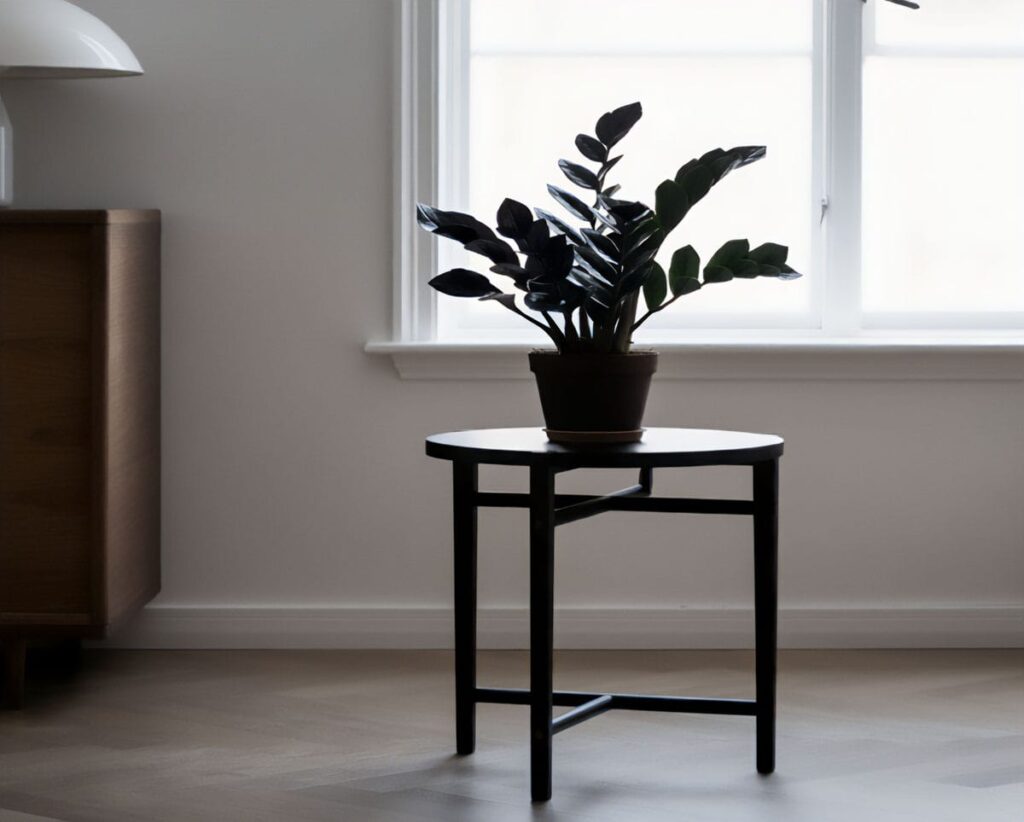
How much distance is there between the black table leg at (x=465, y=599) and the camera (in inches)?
103

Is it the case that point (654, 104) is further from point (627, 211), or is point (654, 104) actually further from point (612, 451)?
point (612, 451)

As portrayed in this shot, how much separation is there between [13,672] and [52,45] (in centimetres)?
132

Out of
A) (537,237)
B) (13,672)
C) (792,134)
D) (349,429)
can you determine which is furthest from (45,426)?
(792,134)

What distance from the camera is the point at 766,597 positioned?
253 cm

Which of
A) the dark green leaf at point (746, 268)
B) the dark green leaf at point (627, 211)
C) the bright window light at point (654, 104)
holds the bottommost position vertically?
the dark green leaf at point (746, 268)

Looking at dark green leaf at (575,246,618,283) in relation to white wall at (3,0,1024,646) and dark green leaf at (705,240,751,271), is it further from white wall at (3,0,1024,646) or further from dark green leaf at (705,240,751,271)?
white wall at (3,0,1024,646)

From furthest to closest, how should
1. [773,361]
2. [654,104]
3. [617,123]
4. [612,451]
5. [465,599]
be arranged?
1. [654,104]
2. [773,361]
3. [465,599]
4. [617,123]
5. [612,451]

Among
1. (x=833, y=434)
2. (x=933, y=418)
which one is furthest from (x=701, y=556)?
(x=933, y=418)

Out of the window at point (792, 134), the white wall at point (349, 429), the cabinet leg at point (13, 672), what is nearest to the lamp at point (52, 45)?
the white wall at point (349, 429)

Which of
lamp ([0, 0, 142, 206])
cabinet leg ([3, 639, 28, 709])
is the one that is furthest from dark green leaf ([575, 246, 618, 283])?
cabinet leg ([3, 639, 28, 709])

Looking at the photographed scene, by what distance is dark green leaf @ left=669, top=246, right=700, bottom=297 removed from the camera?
2.46m

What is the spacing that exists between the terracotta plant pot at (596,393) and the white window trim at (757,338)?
3.41ft

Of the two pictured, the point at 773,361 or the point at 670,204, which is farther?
the point at 773,361

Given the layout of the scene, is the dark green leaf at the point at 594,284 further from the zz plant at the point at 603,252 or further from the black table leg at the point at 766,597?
the black table leg at the point at 766,597
